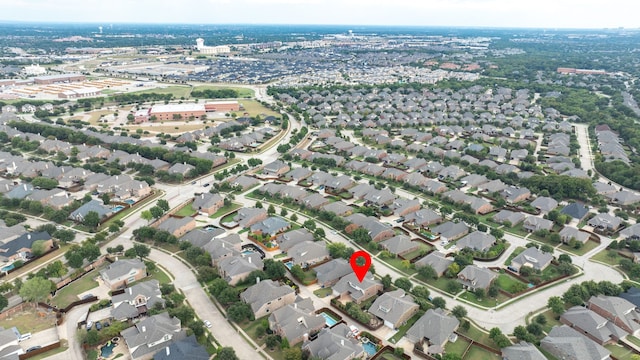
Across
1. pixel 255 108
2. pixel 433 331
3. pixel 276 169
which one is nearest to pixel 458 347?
pixel 433 331

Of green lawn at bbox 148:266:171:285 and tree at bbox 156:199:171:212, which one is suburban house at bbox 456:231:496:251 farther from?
tree at bbox 156:199:171:212

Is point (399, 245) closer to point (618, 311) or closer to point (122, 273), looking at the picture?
point (618, 311)

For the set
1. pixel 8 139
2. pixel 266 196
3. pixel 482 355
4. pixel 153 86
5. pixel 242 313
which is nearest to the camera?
pixel 482 355

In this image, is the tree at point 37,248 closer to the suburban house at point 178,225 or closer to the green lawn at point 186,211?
the suburban house at point 178,225

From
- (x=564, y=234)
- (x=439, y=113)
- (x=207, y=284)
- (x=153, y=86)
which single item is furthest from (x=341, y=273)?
(x=153, y=86)

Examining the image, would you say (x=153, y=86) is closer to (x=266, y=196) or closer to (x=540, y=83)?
(x=266, y=196)

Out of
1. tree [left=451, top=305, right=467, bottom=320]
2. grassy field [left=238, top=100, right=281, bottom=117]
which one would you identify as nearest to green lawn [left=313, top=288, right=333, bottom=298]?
tree [left=451, top=305, right=467, bottom=320]

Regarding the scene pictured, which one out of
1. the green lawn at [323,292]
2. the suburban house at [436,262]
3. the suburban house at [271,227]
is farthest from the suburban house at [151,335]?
the suburban house at [436,262]
